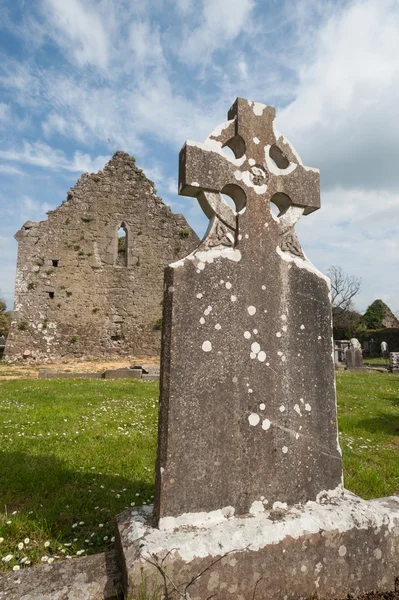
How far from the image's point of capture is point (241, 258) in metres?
2.39

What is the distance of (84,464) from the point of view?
4.11 m

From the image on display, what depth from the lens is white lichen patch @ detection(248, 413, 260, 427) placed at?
2.24 metres

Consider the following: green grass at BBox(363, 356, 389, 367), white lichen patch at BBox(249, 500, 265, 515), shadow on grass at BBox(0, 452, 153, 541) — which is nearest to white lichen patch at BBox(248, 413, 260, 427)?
white lichen patch at BBox(249, 500, 265, 515)

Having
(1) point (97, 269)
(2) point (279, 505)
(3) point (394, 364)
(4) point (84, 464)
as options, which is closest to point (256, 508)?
(2) point (279, 505)

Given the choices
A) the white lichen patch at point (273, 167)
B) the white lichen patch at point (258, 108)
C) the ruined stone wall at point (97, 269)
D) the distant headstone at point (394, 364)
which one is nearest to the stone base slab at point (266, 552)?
the white lichen patch at point (273, 167)

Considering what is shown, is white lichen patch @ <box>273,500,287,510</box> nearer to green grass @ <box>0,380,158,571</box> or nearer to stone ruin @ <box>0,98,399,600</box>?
stone ruin @ <box>0,98,399,600</box>

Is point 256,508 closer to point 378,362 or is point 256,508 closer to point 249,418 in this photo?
point 249,418

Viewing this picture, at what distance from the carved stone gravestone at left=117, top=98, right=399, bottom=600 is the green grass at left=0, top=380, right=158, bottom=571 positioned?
950 mm

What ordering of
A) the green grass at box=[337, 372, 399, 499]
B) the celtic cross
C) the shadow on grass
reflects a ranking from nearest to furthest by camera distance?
the celtic cross → the shadow on grass → the green grass at box=[337, 372, 399, 499]

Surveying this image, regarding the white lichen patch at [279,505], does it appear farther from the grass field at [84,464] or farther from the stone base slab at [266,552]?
the grass field at [84,464]

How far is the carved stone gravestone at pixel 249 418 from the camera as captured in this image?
6.25ft

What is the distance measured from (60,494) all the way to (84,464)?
2.60 ft

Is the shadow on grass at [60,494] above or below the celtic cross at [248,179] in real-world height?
below

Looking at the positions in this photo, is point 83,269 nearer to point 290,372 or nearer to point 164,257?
point 164,257
